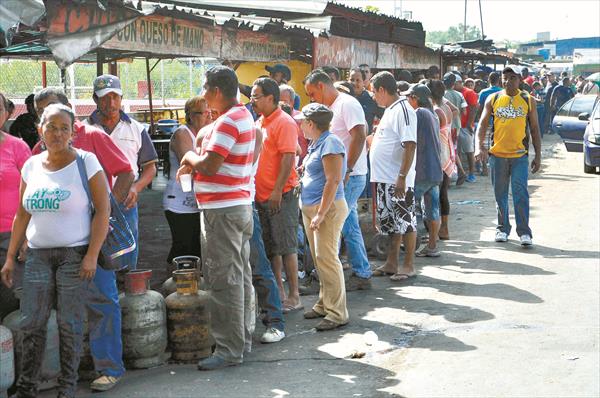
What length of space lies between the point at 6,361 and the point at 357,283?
399 centimetres

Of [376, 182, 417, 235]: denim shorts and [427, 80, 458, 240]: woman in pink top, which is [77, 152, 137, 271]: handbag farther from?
[427, 80, 458, 240]: woman in pink top

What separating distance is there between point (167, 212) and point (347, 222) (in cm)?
188

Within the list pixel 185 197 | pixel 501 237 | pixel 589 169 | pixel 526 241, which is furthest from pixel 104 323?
pixel 589 169

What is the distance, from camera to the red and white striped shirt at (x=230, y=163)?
6.11 m

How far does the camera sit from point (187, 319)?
6582mm

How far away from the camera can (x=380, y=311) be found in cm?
805

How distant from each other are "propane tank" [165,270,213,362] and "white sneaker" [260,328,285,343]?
1.77ft

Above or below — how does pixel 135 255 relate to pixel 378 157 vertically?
below

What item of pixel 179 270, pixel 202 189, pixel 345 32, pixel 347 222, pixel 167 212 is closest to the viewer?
pixel 202 189

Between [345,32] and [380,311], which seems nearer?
[380,311]

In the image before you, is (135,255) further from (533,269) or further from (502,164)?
(502,164)

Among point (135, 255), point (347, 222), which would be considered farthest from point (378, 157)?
point (135, 255)

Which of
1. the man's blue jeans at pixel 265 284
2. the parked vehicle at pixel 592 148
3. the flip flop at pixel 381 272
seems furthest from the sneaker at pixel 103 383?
the parked vehicle at pixel 592 148

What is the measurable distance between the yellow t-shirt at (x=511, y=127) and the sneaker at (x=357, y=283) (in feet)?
10.2
